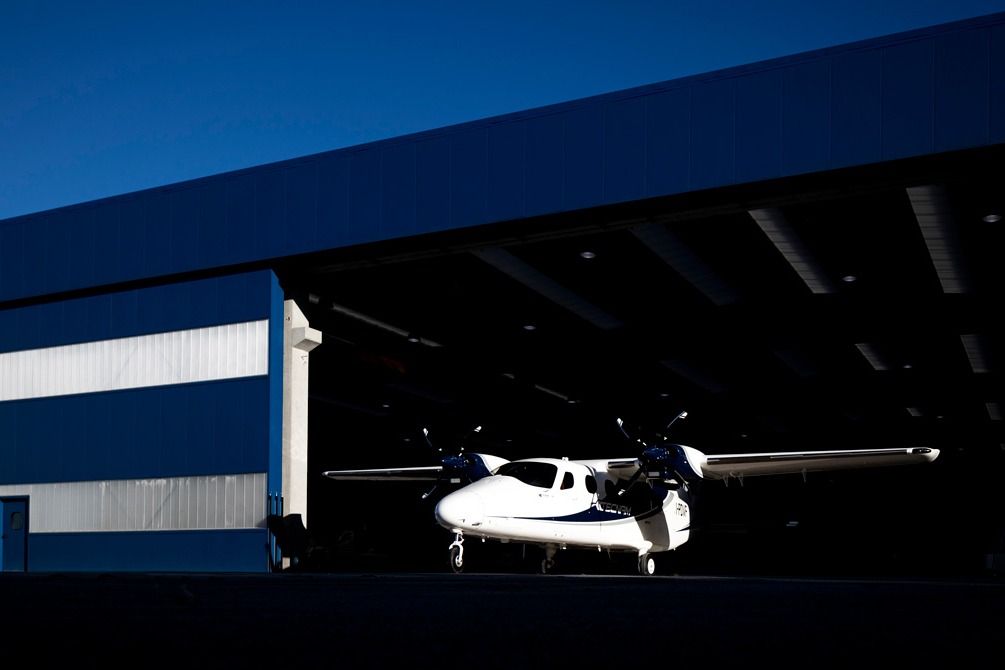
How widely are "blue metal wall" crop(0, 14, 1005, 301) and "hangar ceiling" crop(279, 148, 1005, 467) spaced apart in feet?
1.72

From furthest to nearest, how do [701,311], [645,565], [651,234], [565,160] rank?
[701,311] → [645,565] → [651,234] → [565,160]

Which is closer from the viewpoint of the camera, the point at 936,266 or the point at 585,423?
the point at 936,266

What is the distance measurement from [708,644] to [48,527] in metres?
24.5

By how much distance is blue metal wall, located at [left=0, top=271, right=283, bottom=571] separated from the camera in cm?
2430

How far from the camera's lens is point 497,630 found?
22.4ft

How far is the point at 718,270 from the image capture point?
2522 centimetres

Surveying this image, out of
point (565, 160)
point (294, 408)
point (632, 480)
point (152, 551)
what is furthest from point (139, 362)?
point (632, 480)

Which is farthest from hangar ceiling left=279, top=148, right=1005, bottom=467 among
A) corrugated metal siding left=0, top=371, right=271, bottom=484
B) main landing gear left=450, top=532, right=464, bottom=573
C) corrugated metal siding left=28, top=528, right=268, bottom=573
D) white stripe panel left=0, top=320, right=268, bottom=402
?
main landing gear left=450, top=532, right=464, bottom=573

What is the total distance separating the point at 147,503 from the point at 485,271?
9818 millimetres

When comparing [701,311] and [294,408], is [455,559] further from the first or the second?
[701,311]

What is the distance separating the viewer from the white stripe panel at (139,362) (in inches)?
976

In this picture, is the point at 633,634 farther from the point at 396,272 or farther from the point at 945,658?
the point at 396,272

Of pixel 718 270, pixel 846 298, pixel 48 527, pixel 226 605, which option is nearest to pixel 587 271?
pixel 718 270

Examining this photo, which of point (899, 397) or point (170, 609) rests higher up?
point (899, 397)
